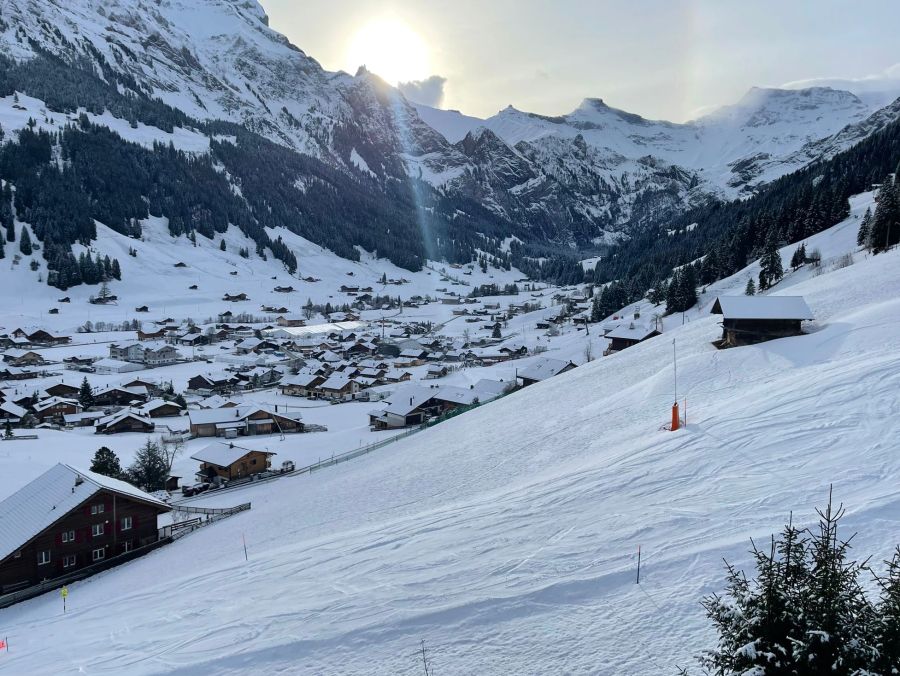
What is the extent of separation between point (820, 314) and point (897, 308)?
5885mm

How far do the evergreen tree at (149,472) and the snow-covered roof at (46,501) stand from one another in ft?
21.8

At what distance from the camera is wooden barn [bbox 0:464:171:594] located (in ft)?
76.0

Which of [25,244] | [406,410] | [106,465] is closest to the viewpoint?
[106,465]

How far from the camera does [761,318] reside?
29.2 metres

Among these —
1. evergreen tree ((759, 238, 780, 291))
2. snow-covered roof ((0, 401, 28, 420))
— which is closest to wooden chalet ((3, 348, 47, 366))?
snow-covered roof ((0, 401, 28, 420))

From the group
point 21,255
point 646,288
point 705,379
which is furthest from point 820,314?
point 21,255

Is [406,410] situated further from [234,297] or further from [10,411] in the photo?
[234,297]

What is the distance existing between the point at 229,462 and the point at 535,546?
94.5 feet

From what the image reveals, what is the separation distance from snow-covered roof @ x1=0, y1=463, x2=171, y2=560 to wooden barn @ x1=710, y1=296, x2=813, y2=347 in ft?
102

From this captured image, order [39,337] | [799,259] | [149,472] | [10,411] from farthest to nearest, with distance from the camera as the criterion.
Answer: [39,337] → [799,259] → [10,411] → [149,472]

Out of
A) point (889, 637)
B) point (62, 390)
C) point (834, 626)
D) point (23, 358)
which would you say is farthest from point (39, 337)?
point (889, 637)

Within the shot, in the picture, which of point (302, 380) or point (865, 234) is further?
point (302, 380)

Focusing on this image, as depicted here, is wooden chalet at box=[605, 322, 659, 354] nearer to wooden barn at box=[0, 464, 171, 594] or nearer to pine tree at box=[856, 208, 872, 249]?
pine tree at box=[856, 208, 872, 249]

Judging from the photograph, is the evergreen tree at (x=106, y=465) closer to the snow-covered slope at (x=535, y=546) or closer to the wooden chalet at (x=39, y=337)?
the snow-covered slope at (x=535, y=546)
